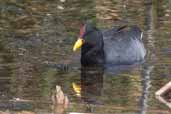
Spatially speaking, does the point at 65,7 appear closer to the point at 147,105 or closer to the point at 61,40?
the point at 61,40

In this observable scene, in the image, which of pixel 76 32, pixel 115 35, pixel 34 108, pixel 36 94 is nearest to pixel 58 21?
pixel 76 32

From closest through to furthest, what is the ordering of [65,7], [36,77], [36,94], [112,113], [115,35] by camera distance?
[112,113] → [36,94] → [36,77] → [115,35] → [65,7]

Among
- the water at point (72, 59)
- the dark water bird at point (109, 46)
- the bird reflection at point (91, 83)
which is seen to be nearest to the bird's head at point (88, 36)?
the dark water bird at point (109, 46)

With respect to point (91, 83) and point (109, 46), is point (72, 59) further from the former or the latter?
point (91, 83)

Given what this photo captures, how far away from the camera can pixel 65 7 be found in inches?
635

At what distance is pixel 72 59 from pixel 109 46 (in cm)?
77

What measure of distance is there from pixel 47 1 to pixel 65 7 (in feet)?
Answer: 2.28

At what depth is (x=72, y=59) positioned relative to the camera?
12820 mm

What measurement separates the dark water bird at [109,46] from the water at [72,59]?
204 millimetres

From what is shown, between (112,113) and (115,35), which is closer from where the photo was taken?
(112,113)

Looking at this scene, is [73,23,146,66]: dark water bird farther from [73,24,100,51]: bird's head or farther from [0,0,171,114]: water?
[0,0,171,114]: water

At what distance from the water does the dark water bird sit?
0.20m

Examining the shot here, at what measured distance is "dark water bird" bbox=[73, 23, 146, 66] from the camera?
503 inches

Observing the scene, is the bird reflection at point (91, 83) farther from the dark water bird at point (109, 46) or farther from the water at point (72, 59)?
the dark water bird at point (109, 46)
